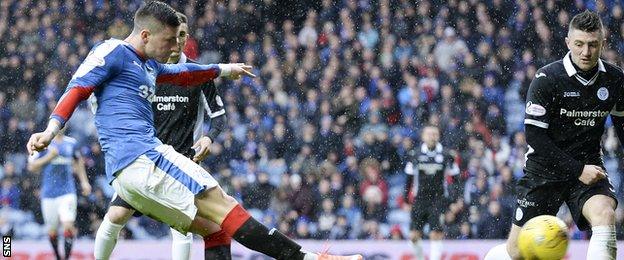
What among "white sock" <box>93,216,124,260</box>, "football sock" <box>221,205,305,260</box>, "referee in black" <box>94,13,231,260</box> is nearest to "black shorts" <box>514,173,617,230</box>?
"football sock" <box>221,205,305,260</box>

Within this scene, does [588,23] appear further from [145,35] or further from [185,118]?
[185,118]

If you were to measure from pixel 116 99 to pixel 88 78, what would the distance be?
0.64 feet

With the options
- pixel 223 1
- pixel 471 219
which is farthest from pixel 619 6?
pixel 223 1

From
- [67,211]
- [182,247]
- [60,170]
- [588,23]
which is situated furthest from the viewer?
[60,170]

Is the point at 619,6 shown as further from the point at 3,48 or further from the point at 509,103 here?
the point at 3,48

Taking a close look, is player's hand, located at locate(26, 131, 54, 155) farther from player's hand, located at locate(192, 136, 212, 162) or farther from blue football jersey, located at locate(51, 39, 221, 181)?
player's hand, located at locate(192, 136, 212, 162)

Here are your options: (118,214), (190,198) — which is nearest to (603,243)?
(190,198)

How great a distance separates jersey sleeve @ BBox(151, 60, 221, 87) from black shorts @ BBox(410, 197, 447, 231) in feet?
24.4

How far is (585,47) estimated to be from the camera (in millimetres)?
6887

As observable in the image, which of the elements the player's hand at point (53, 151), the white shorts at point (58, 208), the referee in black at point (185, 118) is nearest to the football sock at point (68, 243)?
Answer: the white shorts at point (58, 208)

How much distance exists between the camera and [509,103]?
53.4ft

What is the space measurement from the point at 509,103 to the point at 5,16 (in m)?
8.24

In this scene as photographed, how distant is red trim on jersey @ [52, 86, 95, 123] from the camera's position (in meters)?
5.86

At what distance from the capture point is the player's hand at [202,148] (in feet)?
25.8
